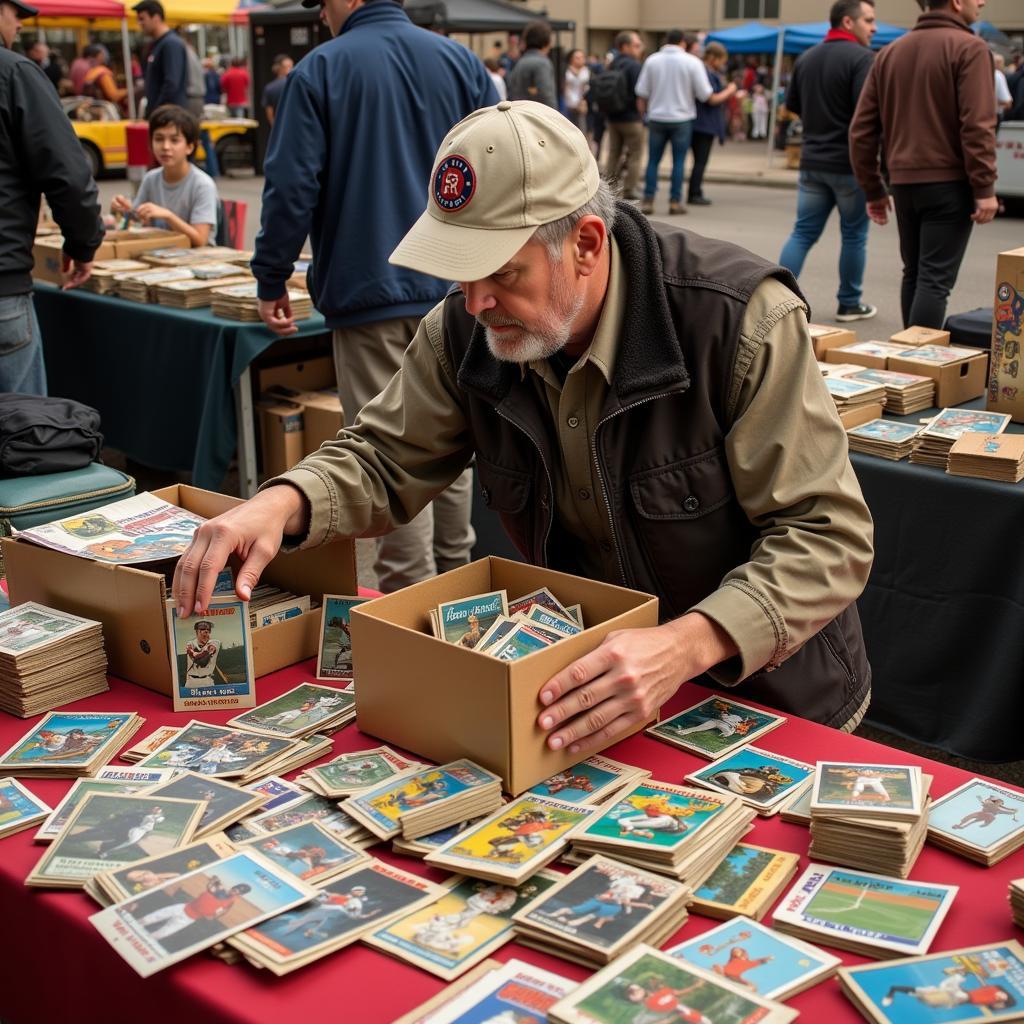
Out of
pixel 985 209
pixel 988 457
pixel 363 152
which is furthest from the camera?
pixel 985 209

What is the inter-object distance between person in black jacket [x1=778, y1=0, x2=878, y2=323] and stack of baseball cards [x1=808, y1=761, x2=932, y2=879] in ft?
19.3

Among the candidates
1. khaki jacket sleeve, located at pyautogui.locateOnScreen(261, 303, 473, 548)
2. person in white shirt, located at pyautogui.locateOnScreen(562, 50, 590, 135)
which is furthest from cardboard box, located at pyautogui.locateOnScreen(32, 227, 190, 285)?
person in white shirt, located at pyautogui.locateOnScreen(562, 50, 590, 135)

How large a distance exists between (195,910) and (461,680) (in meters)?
0.43

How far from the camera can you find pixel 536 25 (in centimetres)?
1220

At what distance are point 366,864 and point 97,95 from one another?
2253 centimetres

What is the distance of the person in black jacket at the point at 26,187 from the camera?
4.05 meters

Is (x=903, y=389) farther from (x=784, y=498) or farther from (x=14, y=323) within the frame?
(x=14, y=323)

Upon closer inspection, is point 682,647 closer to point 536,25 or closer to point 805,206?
point 805,206

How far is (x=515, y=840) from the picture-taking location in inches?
57.9

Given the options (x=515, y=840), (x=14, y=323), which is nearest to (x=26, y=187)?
(x=14, y=323)

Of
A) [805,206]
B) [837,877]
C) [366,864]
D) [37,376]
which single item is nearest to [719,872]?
[837,877]

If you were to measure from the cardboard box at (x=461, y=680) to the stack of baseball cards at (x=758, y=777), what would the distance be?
0.15 metres

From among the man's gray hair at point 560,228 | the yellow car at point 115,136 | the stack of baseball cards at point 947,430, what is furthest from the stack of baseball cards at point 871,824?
the yellow car at point 115,136

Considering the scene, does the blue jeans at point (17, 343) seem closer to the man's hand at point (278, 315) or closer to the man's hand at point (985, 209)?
the man's hand at point (278, 315)
